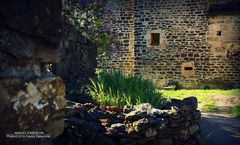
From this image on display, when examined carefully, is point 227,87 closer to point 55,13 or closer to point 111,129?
point 111,129

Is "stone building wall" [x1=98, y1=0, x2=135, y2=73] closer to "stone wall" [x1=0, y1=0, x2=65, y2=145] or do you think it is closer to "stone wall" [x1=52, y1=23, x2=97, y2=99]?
"stone wall" [x1=52, y1=23, x2=97, y2=99]

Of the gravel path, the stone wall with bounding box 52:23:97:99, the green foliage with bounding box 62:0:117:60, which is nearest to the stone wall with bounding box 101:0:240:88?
the green foliage with bounding box 62:0:117:60

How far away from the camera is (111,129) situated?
14.7 ft

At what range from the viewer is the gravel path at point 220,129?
5985mm

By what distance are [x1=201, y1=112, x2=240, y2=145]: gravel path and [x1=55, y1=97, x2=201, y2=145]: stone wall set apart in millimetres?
816

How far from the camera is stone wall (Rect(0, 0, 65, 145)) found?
5.02 ft

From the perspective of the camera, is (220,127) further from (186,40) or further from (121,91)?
(186,40)

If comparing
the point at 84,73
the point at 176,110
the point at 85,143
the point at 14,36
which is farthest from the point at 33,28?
the point at 84,73

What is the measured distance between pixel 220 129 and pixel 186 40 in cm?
872

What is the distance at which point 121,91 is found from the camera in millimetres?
5832

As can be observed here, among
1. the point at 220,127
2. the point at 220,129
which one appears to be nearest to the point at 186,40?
the point at 220,127

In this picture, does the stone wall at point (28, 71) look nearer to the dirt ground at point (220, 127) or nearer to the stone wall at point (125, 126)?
the stone wall at point (125, 126)

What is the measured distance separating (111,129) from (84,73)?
2620mm

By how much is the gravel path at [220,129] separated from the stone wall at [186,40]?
6399mm
